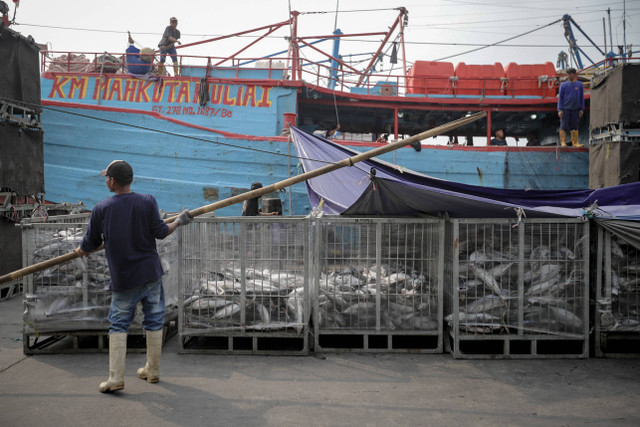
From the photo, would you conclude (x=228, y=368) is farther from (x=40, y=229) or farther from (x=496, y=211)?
(x=496, y=211)

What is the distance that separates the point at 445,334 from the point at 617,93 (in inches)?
310

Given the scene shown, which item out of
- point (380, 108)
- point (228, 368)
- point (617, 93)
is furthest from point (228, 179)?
point (617, 93)

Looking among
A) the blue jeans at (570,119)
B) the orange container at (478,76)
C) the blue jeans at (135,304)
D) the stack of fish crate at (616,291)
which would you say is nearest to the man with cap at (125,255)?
the blue jeans at (135,304)

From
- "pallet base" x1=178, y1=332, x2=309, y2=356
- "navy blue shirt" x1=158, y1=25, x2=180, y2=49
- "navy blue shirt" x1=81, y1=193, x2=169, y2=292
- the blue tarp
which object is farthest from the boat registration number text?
"navy blue shirt" x1=81, y1=193, x2=169, y2=292

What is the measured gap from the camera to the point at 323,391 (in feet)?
12.1

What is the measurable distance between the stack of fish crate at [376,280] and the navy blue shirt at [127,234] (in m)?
1.68

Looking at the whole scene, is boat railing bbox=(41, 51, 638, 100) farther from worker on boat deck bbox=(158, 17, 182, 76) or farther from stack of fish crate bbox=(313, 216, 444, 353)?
stack of fish crate bbox=(313, 216, 444, 353)

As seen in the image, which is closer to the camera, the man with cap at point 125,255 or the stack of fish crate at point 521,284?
the man with cap at point 125,255

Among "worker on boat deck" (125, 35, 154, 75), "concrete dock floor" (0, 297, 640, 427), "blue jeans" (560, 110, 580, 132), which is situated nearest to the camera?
"concrete dock floor" (0, 297, 640, 427)

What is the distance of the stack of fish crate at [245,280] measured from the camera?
4602 millimetres

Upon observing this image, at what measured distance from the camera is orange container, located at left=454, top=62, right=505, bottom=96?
15.4 m

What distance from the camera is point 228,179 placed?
1220cm

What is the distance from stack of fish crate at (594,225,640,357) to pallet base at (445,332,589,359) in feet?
0.75

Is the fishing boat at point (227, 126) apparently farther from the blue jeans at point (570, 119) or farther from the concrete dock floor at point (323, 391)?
the concrete dock floor at point (323, 391)
